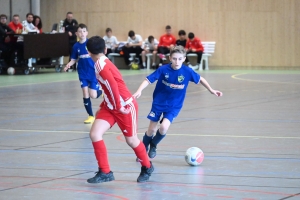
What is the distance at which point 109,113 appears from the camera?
7.30 meters

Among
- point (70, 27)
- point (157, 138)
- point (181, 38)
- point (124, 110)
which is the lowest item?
point (157, 138)

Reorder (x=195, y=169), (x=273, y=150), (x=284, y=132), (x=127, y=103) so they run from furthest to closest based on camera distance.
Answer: (x=284, y=132)
(x=273, y=150)
(x=195, y=169)
(x=127, y=103)

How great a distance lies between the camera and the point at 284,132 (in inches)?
435

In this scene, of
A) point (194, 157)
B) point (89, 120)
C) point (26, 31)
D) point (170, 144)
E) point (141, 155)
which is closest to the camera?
point (141, 155)

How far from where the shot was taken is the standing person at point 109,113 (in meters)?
7.13

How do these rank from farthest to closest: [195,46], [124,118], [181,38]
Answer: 1. [181,38]
2. [195,46]
3. [124,118]

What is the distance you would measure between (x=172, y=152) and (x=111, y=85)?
2.40 meters

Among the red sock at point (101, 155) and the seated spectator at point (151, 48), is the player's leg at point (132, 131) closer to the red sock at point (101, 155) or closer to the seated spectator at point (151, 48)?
the red sock at point (101, 155)

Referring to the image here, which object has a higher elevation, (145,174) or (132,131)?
(132,131)

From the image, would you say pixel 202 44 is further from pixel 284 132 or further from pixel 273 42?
pixel 284 132

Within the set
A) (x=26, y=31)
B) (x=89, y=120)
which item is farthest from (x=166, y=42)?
(x=89, y=120)

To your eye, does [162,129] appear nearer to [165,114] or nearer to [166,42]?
[165,114]

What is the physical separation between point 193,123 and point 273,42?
790 inches

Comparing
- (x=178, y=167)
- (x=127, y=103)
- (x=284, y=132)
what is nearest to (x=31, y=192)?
(x=127, y=103)
